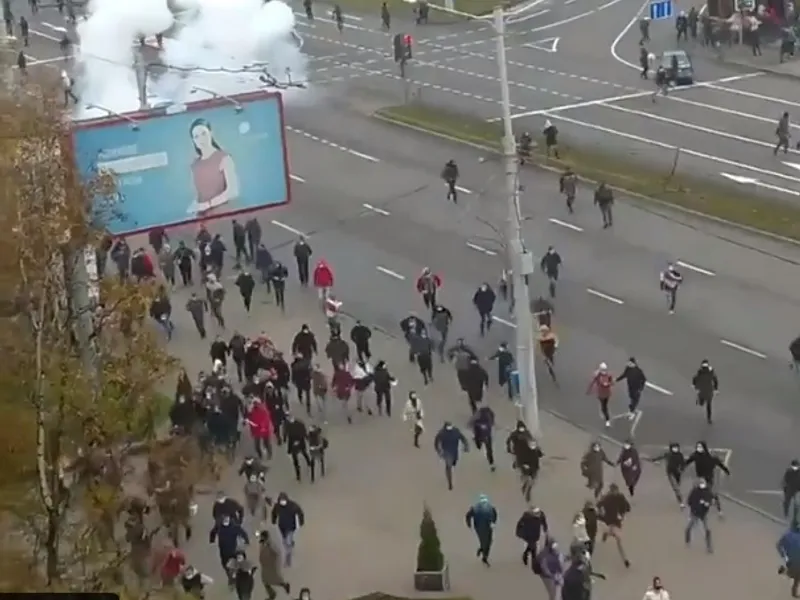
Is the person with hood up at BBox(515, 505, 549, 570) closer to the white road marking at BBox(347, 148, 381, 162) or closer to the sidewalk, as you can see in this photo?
the sidewalk

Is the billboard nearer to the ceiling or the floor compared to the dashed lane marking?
nearer to the ceiling

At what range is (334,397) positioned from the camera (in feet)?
103

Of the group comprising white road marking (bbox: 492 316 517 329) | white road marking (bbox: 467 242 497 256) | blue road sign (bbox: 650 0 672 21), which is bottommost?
white road marking (bbox: 467 242 497 256)

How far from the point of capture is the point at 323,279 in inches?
1415

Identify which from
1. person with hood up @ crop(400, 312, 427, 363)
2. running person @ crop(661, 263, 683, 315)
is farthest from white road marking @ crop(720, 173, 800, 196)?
person with hood up @ crop(400, 312, 427, 363)

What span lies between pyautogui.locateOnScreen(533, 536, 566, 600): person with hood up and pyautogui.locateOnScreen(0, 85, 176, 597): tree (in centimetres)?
577

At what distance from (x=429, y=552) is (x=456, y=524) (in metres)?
2.29

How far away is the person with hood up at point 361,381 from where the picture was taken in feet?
99.9

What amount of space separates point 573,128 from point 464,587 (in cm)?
2586

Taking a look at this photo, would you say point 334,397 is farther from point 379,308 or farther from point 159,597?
point 159,597

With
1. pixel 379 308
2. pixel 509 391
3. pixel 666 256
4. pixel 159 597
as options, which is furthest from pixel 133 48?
pixel 159 597

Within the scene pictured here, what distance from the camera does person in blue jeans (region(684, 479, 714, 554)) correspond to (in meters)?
24.2

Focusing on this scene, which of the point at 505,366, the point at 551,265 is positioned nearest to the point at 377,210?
the point at 551,265

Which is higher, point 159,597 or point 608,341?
point 159,597
